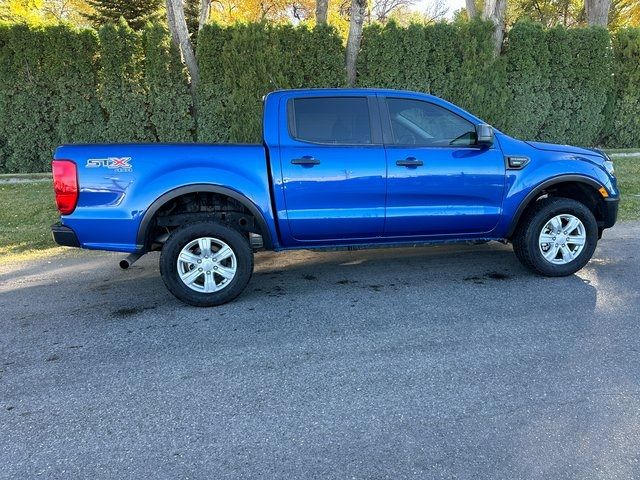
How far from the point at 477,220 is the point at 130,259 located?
3.30 meters

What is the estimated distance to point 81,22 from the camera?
103 ft

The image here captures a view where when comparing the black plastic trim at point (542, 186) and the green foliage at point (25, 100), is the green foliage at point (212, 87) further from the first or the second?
the black plastic trim at point (542, 186)

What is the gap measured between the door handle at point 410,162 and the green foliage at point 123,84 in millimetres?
8270

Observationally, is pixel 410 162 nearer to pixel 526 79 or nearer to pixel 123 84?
pixel 123 84

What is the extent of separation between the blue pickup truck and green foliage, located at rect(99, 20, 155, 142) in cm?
735

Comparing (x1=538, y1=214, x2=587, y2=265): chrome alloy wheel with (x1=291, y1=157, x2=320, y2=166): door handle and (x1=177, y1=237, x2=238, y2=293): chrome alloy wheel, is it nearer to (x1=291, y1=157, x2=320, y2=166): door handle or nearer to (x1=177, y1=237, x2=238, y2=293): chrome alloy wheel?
(x1=291, y1=157, x2=320, y2=166): door handle

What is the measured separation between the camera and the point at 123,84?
10.9 meters

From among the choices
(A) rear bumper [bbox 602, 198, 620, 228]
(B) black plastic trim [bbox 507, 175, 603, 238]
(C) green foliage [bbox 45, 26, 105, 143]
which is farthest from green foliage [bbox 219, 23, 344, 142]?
(A) rear bumper [bbox 602, 198, 620, 228]

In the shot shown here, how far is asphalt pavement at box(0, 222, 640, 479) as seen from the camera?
2459 mm

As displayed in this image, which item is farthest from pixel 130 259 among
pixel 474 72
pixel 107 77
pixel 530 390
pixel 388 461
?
pixel 474 72

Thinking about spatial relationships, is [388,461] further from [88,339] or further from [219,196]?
[219,196]

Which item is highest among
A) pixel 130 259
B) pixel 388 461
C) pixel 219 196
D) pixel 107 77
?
pixel 107 77

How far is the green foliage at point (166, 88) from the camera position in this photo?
35.5 ft

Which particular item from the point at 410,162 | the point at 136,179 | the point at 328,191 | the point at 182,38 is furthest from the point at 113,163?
the point at 182,38
